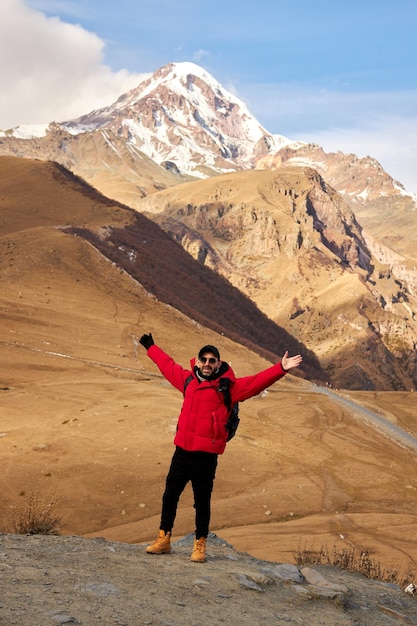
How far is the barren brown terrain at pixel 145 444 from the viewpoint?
15359mm

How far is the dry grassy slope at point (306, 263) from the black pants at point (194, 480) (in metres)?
85.3

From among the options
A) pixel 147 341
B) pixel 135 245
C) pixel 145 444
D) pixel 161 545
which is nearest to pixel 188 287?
pixel 135 245

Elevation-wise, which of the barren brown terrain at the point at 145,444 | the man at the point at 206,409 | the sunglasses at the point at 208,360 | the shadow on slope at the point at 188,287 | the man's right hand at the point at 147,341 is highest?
the shadow on slope at the point at 188,287

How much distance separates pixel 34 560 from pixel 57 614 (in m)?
1.91

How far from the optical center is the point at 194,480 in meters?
7.16

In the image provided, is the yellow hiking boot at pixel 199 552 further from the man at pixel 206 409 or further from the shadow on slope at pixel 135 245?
the shadow on slope at pixel 135 245

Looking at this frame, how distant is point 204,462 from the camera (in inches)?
277

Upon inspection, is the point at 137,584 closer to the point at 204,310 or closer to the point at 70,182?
the point at 204,310

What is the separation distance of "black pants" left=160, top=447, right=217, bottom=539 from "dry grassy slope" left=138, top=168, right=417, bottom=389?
280 feet

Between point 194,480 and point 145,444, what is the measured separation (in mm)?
13640

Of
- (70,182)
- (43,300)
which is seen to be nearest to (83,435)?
(43,300)

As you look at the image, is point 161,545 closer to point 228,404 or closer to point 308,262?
point 228,404

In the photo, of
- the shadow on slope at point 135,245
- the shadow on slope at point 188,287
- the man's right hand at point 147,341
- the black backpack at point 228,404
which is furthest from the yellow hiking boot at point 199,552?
the shadow on slope at point 135,245

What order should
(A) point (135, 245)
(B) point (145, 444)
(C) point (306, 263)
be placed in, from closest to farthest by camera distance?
(B) point (145, 444)
(A) point (135, 245)
(C) point (306, 263)
